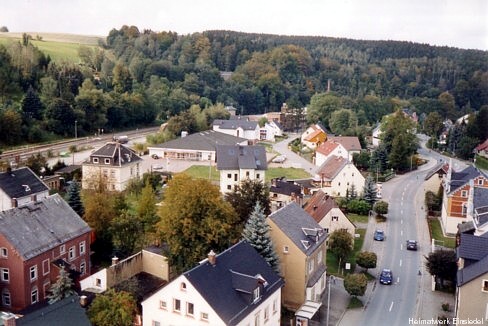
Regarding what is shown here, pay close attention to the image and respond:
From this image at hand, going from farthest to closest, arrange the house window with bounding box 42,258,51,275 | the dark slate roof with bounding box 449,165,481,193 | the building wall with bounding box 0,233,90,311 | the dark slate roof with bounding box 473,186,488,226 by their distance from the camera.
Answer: the dark slate roof with bounding box 449,165,481,193
the dark slate roof with bounding box 473,186,488,226
the house window with bounding box 42,258,51,275
the building wall with bounding box 0,233,90,311

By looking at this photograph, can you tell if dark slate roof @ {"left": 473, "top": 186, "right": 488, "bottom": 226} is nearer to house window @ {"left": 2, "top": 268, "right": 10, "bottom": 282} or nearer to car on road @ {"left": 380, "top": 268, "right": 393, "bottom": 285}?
car on road @ {"left": 380, "top": 268, "right": 393, "bottom": 285}

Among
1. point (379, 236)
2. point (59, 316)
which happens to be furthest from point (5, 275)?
point (379, 236)

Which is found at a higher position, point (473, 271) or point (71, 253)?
point (473, 271)

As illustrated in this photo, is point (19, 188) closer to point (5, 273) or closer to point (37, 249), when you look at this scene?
point (37, 249)

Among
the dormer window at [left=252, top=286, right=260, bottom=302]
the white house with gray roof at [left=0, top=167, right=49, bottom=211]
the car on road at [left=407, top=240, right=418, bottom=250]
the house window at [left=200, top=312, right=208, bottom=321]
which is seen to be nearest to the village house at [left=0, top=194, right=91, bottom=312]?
the white house with gray roof at [left=0, top=167, right=49, bottom=211]

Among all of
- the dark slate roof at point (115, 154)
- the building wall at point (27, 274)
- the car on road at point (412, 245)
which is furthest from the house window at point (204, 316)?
the dark slate roof at point (115, 154)

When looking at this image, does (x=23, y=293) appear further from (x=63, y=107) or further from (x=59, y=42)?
(x=59, y=42)

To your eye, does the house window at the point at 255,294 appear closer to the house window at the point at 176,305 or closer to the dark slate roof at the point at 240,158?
the house window at the point at 176,305
